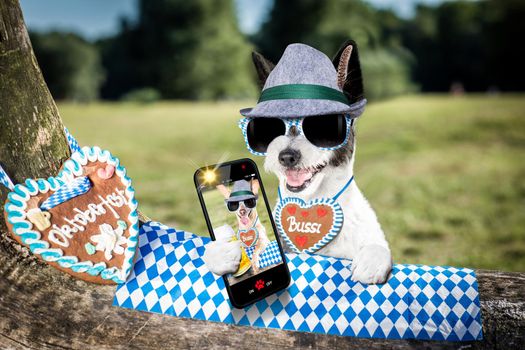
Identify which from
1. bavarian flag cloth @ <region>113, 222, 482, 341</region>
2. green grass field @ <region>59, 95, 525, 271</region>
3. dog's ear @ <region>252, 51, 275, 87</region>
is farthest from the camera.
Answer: green grass field @ <region>59, 95, 525, 271</region>

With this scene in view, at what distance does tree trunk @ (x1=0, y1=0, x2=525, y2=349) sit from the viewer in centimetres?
138

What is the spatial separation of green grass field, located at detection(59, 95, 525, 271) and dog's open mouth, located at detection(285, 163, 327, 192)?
23 cm

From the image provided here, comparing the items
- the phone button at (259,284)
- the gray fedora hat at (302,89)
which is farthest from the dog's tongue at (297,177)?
the phone button at (259,284)

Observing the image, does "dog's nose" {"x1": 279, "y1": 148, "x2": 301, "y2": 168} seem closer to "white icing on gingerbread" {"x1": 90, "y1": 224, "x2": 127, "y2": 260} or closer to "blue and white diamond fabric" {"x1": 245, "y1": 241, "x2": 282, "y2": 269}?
"blue and white diamond fabric" {"x1": 245, "y1": 241, "x2": 282, "y2": 269}

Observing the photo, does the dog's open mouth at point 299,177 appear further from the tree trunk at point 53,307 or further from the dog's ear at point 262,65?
the tree trunk at point 53,307

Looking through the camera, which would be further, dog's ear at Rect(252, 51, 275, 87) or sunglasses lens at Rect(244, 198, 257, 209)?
dog's ear at Rect(252, 51, 275, 87)

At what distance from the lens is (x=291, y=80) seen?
1.36 m

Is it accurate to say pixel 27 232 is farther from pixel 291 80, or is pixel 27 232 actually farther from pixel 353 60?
pixel 353 60

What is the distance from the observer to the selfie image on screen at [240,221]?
131 centimetres

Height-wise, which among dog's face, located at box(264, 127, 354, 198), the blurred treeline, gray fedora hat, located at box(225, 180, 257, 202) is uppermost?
the blurred treeline

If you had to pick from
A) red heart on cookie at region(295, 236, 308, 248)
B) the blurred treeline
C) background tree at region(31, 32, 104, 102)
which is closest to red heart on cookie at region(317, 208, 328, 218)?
red heart on cookie at region(295, 236, 308, 248)

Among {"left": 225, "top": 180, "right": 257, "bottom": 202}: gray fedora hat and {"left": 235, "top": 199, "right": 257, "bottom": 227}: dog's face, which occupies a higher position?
{"left": 225, "top": 180, "right": 257, "bottom": 202}: gray fedora hat

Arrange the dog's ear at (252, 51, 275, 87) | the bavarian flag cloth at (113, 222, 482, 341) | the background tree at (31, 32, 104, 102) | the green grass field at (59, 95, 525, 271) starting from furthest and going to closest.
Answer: the background tree at (31, 32, 104, 102) < the green grass field at (59, 95, 525, 271) < the dog's ear at (252, 51, 275, 87) < the bavarian flag cloth at (113, 222, 482, 341)

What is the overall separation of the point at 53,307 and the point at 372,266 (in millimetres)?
1074
